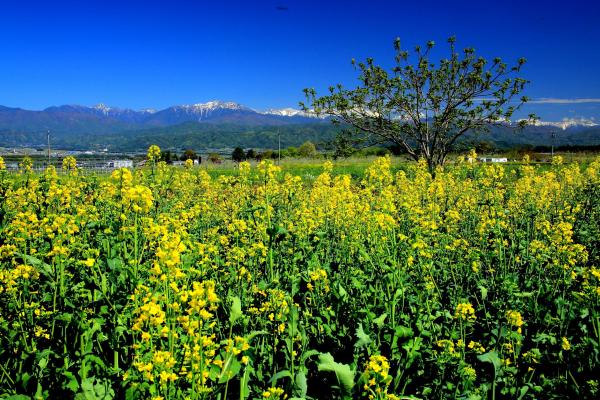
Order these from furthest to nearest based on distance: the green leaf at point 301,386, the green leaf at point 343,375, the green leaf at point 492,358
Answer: the green leaf at point 492,358 < the green leaf at point 301,386 < the green leaf at point 343,375

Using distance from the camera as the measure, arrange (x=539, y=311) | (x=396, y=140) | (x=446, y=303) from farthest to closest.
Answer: (x=396, y=140)
(x=446, y=303)
(x=539, y=311)

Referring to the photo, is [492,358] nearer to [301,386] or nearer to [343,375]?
[343,375]

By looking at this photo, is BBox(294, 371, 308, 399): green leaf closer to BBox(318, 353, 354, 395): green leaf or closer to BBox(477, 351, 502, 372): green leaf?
BBox(318, 353, 354, 395): green leaf

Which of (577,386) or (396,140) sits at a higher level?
(396,140)

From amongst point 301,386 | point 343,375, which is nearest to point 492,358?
point 343,375

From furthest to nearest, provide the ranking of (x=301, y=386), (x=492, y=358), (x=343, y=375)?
1. (x=492, y=358)
2. (x=301, y=386)
3. (x=343, y=375)

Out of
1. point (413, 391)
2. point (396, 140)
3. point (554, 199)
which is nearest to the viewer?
point (413, 391)

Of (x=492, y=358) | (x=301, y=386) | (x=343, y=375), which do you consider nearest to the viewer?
(x=343, y=375)

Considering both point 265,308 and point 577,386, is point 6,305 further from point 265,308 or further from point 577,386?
point 577,386

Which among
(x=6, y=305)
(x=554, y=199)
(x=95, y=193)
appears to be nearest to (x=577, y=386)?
(x=6, y=305)

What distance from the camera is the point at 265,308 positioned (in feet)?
12.3

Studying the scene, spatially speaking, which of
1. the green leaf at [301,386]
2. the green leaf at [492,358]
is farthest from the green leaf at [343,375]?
the green leaf at [492,358]

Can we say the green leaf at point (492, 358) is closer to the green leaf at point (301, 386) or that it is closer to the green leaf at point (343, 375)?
the green leaf at point (343, 375)

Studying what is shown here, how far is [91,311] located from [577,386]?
11.8ft
